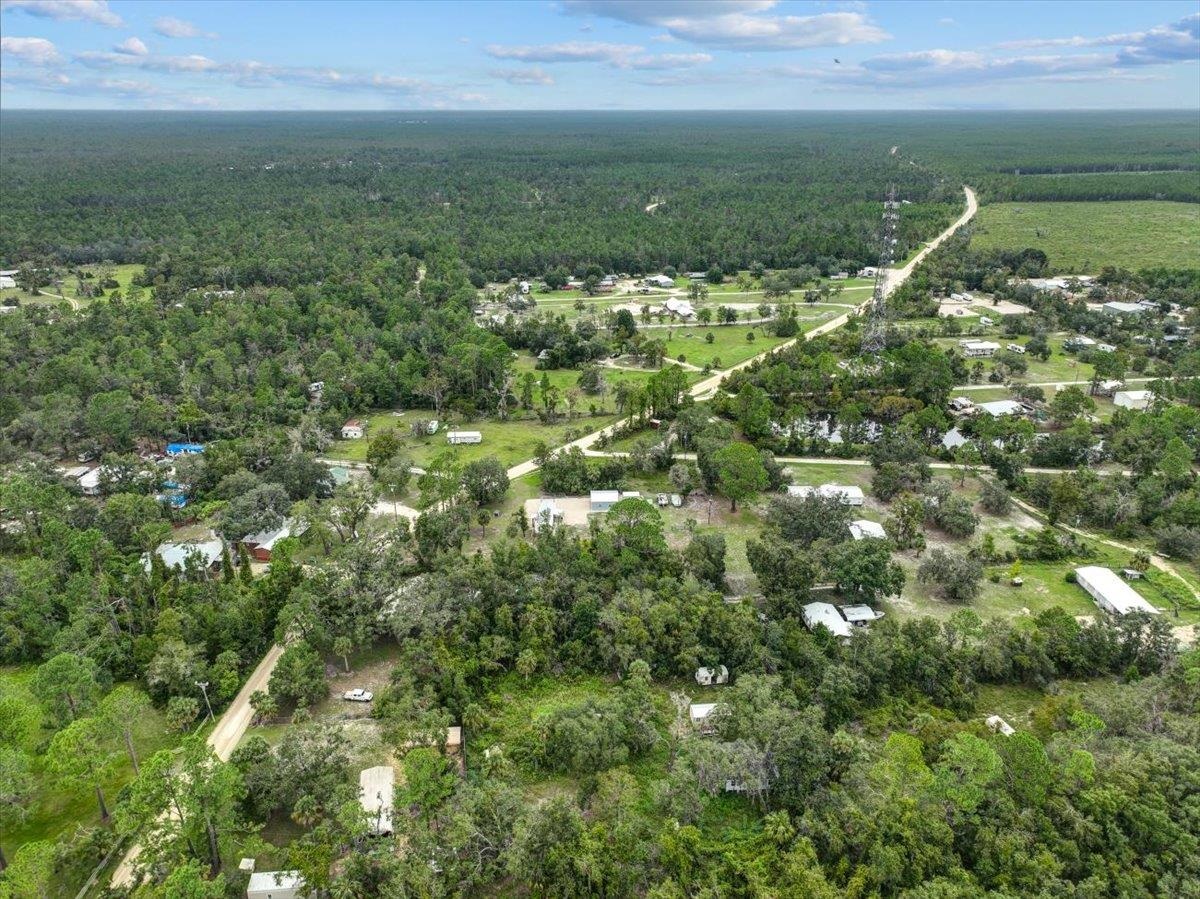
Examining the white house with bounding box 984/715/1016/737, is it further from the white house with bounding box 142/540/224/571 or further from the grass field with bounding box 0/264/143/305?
the grass field with bounding box 0/264/143/305

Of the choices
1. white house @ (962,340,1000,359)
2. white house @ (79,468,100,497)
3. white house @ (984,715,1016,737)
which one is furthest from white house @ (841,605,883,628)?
white house @ (962,340,1000,359)

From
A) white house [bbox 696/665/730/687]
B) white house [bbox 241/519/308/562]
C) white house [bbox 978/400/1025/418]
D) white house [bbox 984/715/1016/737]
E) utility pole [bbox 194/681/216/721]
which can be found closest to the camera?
white house [bbox 984/715/1016/737]

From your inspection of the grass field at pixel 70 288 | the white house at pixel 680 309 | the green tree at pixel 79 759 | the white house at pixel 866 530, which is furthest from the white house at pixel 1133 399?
the grass field at pixel 70 288

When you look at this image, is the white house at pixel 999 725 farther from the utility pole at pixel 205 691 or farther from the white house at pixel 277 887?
the utility pole at pixel 205 691

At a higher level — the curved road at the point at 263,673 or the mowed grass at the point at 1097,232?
the mowed grass at the point at 1097,232

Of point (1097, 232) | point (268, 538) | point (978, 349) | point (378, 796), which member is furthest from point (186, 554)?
point (1097, 232)

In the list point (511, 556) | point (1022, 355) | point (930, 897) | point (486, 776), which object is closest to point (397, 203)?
point (1022, 355)
